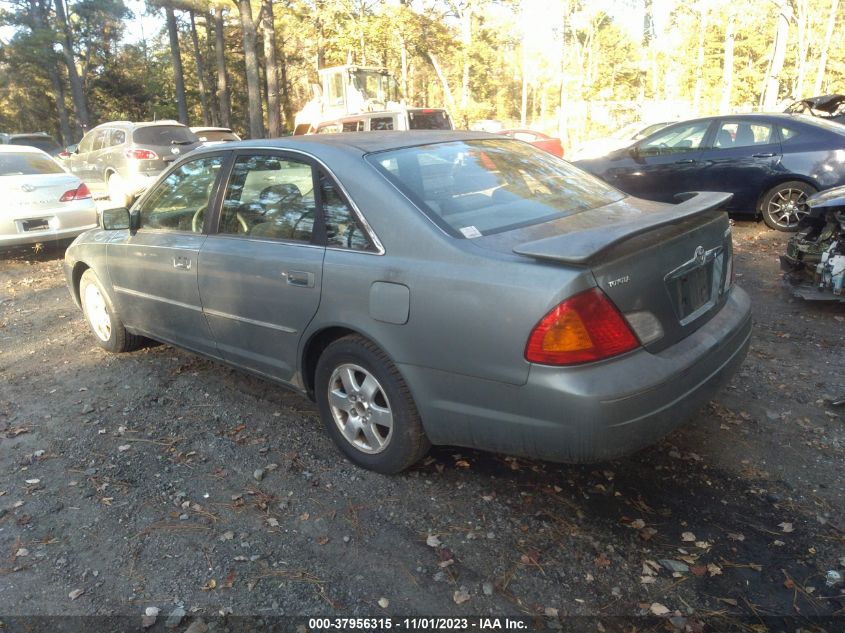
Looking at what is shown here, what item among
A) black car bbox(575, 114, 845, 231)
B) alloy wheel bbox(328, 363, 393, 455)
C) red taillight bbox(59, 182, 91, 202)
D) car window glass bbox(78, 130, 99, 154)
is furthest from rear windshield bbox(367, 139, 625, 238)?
car window glass bbox(78, 130, 99, 154)

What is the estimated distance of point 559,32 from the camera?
35750 millimetres

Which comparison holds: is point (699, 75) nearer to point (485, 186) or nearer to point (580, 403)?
point (485, 186)

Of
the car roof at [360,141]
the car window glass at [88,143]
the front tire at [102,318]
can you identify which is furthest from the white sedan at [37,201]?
the car roof at [360,141]

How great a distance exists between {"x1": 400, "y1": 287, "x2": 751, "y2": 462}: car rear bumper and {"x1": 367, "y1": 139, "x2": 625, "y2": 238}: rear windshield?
719 mm

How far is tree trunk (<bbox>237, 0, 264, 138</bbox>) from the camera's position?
62.5ft

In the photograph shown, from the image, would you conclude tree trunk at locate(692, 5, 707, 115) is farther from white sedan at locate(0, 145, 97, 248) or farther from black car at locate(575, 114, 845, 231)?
white sedan at locate(0, 145, 97, 248)

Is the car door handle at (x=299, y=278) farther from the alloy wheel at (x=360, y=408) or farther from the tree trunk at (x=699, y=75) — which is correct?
the tree trunk at (x=699, y=75)

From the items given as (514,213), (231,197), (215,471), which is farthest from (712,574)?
(231,197)

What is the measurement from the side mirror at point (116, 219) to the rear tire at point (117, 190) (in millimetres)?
8700

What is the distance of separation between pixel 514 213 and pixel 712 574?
1.74 m

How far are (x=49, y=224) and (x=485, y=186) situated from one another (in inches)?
298

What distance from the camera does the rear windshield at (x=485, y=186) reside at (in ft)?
9.62

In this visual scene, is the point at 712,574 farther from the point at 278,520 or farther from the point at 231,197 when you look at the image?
the point at 231,197

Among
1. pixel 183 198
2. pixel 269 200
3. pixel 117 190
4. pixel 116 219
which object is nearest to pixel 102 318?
pixel 116 219
